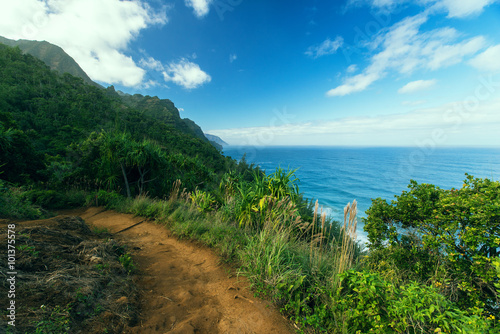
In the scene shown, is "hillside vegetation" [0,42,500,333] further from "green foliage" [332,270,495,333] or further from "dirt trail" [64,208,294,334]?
"dirt trail" [64,208,294,334]

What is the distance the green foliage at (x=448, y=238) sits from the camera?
7.48 ft

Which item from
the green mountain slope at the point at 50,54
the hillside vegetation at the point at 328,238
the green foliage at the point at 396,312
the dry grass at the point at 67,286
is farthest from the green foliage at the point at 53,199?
the green mountain slope at the point at 50,54

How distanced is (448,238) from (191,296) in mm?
3874

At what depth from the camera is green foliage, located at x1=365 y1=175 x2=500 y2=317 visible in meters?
2.28

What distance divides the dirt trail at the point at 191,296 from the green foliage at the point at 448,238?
2408 millimetres

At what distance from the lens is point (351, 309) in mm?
2049

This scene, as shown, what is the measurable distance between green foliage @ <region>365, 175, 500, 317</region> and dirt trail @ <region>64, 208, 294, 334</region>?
2408 millimetres

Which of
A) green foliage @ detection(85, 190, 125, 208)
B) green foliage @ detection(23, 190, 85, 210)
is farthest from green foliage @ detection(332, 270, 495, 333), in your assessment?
green foliage @ detection(23, 190, 85, 210)

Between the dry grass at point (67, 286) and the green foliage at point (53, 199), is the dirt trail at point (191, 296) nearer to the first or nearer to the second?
the dry grass at point (67, 286)

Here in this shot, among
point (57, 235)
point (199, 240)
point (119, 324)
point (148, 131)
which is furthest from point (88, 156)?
point (148, 131)

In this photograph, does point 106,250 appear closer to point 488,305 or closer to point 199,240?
point 199,240

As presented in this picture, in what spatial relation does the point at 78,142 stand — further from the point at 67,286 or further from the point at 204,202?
the point at 67,286

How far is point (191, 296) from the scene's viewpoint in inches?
107

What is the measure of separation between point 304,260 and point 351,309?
3.14 feet
